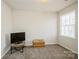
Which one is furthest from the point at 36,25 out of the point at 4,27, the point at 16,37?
the point at 4,27

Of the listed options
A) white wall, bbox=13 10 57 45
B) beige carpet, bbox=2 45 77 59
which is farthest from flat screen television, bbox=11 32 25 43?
white wall, bbox=13 10 57 45

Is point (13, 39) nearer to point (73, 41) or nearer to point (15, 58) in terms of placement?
point (15, 58)

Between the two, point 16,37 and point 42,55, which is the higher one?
point 16,37

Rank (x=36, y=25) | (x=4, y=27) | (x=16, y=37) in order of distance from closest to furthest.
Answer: (x=4, y=27) → (x=16, y=37) → (x=36, y=25)

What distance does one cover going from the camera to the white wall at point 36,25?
647 cm

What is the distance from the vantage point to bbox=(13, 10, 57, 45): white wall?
647cm

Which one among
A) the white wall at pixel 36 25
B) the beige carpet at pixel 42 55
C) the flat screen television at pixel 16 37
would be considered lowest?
the beige carpet at pixel 42 55

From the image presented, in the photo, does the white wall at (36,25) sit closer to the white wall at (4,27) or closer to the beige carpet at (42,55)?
the white wall at (4,27)

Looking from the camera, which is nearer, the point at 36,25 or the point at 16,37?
the point at 16,37

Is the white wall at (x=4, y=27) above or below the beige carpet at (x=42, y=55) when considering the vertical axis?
above

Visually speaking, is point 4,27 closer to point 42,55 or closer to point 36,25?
point 42,55

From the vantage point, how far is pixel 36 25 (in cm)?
678

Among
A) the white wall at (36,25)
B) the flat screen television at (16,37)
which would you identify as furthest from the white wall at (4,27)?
the white wall at (36,25)

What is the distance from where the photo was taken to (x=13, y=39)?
485cm
